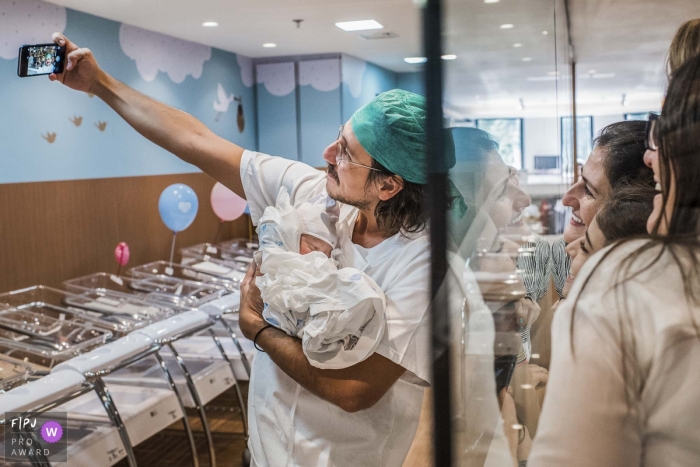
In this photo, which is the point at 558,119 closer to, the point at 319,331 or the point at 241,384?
the point at 319,331

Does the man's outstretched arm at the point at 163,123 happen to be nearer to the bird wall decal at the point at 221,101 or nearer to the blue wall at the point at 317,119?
the bird wall decal at the point at 221,101

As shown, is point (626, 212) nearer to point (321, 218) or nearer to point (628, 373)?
point (628, 373)

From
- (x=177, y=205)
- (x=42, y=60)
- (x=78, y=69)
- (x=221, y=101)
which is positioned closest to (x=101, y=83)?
(x=78, y=69)

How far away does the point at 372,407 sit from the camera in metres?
1.17

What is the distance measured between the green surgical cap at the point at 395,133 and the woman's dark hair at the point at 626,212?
1.47ft

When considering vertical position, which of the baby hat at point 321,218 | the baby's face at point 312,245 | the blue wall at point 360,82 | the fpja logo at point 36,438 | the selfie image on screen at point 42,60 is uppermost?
the blue wall at point 360,82

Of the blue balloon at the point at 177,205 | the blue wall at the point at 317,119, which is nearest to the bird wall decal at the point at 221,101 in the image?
the blue wall at the point at 317,119

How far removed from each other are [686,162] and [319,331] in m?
0.66

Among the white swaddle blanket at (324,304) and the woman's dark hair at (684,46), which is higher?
the woman's dark hair at (684,46)

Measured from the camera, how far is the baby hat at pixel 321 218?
3.94 feet

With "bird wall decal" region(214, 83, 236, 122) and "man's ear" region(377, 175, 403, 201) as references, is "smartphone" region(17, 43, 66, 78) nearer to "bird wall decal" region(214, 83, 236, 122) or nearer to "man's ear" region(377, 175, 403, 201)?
"man's ear" region(377, 175, 403, 201)

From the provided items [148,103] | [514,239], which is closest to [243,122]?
[148,103]

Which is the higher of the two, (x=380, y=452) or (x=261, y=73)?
(x=261, y=73)

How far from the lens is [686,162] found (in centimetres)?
47
